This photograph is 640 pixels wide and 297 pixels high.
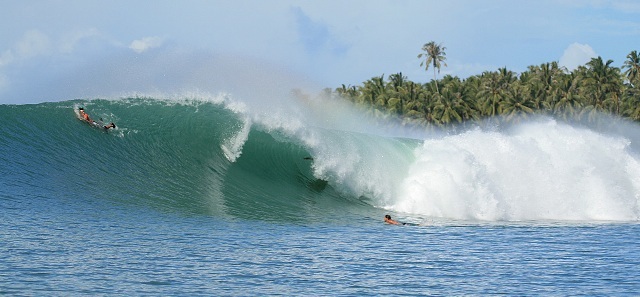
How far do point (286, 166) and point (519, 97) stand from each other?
6405 cm

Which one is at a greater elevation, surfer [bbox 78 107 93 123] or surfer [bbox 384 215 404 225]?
surfer [bbox 78 107 93 123]

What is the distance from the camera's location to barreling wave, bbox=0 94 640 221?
19.8 m

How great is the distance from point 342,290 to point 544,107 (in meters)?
78.2

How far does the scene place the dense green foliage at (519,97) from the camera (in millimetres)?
84750

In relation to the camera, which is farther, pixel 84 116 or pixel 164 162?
pixel 84 116

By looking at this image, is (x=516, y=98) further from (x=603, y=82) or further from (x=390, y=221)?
(x=390, y=221)

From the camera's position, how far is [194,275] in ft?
37.9

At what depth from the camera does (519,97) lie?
8456 centimetres

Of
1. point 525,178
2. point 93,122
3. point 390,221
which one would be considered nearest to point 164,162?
point 93,122

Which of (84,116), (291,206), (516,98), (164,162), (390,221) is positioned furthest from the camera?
(516,98)

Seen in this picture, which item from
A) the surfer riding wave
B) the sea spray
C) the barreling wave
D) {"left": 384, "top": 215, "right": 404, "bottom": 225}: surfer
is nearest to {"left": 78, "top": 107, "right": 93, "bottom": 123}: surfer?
the surfer riding wave

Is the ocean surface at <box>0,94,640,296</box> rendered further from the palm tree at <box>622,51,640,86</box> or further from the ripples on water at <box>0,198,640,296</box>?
the palm tree at <box>622,51,640,86</box>

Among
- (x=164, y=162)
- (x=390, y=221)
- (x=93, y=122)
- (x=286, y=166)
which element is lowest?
(x=390, y=221)

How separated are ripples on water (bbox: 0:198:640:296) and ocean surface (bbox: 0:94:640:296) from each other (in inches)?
1.9
